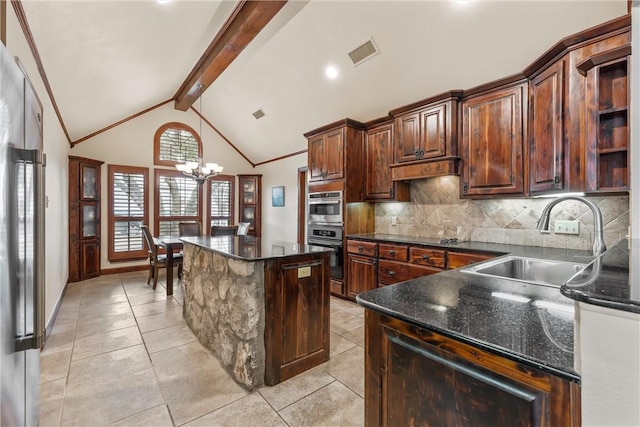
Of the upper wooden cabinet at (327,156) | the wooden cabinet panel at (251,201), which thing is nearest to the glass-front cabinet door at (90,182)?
the wooden cabinet panel at (251,201)

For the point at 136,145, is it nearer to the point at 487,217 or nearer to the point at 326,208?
the point at 326,208

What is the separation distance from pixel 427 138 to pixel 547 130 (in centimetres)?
113

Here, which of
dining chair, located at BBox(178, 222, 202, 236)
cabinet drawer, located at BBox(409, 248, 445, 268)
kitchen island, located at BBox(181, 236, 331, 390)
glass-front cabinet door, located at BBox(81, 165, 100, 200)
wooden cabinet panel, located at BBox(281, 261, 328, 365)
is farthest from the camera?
dining chair, located at BBox(178, 222, 202, 236)

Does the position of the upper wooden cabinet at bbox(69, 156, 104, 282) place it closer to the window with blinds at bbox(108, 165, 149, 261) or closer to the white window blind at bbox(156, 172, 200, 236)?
the window with blinds at bbox(108, 165, 149, 261)

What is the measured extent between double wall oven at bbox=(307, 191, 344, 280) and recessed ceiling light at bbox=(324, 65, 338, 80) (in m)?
1.56

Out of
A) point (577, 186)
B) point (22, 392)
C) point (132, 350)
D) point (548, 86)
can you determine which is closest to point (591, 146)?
point (577, 186)

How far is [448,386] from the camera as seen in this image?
83cm

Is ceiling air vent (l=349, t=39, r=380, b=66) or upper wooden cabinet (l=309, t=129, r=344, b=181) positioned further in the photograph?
upper wooden cabinet (l=309, t=129, r=344, b=181)

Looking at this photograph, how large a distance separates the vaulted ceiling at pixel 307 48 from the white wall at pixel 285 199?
56.5 inches

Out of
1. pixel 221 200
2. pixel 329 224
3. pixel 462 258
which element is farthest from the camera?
pixel 221 200

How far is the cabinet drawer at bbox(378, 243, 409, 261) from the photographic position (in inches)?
127

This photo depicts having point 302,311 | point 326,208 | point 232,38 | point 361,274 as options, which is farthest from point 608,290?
point 232,38

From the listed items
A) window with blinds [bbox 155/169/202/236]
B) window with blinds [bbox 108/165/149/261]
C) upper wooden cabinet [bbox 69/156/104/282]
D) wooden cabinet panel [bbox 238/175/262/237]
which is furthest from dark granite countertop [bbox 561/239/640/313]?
wooden cabinet panel [bbox 238/175/262/237]

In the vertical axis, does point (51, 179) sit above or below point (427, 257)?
above
